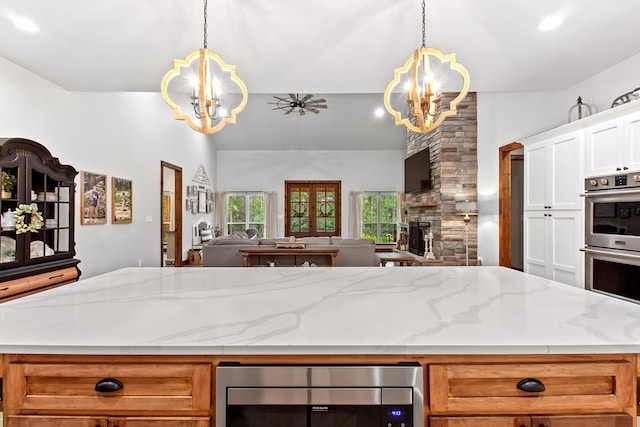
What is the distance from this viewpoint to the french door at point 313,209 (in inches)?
397

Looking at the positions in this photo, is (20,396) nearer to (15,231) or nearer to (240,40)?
(15,231)

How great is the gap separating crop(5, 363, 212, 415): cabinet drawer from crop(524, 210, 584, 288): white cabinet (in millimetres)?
3704

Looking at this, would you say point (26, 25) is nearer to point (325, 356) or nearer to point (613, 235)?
point (325, 356)

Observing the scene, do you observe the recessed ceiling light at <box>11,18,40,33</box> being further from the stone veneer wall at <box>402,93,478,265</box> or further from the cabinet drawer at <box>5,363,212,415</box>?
the stone veneer wall at <box>402,93,478,265</box>

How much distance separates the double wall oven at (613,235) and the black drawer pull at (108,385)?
11.1 feet

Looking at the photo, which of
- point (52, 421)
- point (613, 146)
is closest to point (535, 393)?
point (52, 421)

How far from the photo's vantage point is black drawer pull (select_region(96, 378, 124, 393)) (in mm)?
1011

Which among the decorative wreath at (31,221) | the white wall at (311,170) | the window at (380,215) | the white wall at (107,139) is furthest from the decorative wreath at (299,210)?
the decorative wreath at (31,221)

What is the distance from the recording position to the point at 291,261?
17.3 feet

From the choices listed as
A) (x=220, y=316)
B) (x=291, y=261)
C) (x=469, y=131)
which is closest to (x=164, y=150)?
(x=291, y=261)

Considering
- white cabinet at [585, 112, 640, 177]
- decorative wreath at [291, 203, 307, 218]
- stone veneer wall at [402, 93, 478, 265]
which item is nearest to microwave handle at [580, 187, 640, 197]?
white cabinet at [585, 112, 640, 177]

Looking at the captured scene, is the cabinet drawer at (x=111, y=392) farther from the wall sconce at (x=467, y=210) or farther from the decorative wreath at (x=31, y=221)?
the wall sconce at (x=467, y=210)

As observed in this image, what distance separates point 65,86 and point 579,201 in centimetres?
541

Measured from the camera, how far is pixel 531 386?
1.02m
